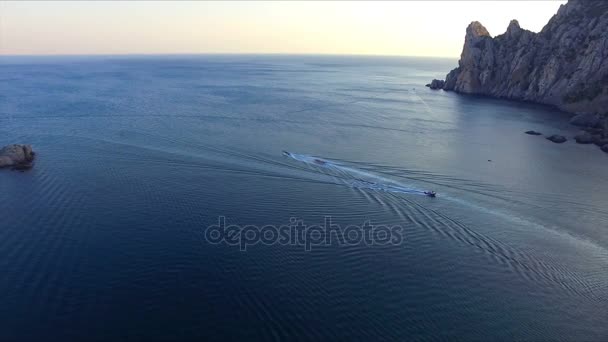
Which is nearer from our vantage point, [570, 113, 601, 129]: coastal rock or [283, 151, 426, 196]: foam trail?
[283, 151, 426, 196]: foam trail

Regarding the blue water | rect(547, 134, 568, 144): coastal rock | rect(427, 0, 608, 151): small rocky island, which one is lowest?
the blue water

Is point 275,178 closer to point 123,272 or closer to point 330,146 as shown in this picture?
point 330,146

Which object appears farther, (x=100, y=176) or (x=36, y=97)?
Result: (x=36, y=97)

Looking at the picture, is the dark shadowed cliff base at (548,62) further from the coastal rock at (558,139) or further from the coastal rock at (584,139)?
the coastal rock at (558,139)

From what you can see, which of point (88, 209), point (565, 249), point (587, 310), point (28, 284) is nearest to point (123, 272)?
point (28, 284)

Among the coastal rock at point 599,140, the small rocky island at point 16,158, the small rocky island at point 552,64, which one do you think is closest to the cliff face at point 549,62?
the small rocky island at point 552,64

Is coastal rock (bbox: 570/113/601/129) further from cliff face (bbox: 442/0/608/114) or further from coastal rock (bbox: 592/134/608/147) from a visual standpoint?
coastal rock (bbox: 592/134/608/147)

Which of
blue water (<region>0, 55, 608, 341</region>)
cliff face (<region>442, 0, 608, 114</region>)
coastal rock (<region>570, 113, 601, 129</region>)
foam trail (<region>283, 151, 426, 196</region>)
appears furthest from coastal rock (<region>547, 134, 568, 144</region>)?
foam trail (<region>283, 151, 426, 196</region>)

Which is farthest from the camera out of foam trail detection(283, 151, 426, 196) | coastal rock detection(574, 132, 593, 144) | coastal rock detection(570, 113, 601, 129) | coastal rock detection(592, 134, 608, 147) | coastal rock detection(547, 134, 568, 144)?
coastal rock detection(570, 113, 601, 129)
